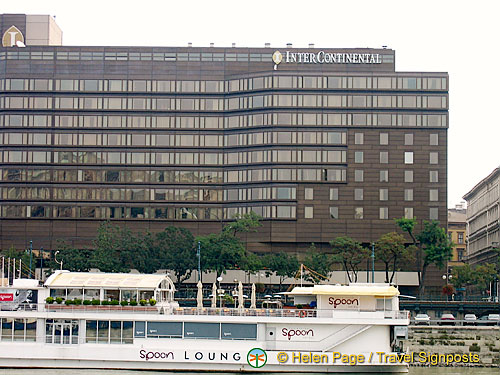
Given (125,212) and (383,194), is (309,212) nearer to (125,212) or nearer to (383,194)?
(383,194)

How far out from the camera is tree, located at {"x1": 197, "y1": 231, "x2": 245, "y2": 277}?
11031 centimetres

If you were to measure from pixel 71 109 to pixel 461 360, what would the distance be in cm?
8312

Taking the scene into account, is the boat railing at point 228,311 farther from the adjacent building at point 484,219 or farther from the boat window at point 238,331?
the adjacent building at point 484,219

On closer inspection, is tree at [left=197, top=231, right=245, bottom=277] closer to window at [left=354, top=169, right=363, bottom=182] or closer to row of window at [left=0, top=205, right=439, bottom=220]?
row of window at [left=0, top=205, right=439, bottom=220]

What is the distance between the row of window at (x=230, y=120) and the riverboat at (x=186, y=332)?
6968cm

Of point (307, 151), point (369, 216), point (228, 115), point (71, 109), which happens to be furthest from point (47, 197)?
point (369, 216)

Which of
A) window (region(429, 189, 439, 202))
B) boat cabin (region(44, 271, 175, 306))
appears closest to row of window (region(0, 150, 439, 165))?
window (region(429, 189, 439, 202))

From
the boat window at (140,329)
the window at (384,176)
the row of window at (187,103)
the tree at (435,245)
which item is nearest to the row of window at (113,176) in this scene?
the row of window at (187,103)

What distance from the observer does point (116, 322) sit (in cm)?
5603

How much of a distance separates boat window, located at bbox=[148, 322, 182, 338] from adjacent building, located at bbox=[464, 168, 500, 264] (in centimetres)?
9250

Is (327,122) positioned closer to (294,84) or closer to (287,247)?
(294,84)

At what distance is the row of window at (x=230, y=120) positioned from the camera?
125 metres

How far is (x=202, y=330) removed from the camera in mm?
55938

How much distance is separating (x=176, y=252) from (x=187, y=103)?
88.0 ft
